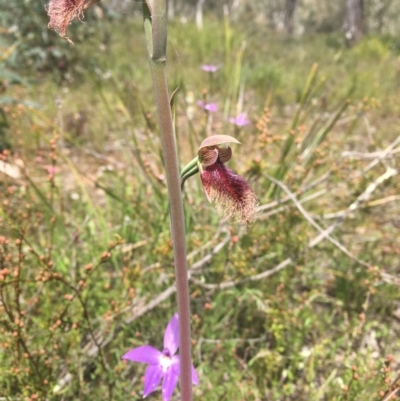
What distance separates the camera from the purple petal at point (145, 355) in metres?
1.14

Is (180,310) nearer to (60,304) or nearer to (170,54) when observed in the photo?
(60,304)

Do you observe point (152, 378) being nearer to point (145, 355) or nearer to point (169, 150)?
point (145, 355)

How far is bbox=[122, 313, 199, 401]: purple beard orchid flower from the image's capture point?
1139 millimetres

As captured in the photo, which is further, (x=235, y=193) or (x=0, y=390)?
(x=0, y=390)

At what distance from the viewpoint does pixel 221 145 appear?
2.71 feet

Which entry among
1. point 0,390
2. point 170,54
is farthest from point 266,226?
point 170,54

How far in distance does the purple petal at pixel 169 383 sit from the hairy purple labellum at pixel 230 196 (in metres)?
0.56

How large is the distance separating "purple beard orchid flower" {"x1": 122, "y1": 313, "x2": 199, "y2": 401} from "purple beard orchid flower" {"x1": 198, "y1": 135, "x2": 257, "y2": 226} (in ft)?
1.57

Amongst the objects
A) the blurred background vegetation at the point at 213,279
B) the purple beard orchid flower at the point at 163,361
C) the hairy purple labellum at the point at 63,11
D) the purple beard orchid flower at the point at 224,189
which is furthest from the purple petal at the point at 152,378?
the hairy purple labellum at the point at 63,11

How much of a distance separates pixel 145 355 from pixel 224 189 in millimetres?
602

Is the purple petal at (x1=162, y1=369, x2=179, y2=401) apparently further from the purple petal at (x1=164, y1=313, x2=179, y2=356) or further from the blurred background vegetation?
the blurred background vegetation

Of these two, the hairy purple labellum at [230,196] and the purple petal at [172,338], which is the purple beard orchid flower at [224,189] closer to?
the hairy purple labellum at [230,196]

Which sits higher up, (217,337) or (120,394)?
(217,337)

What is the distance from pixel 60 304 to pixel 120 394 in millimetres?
431
